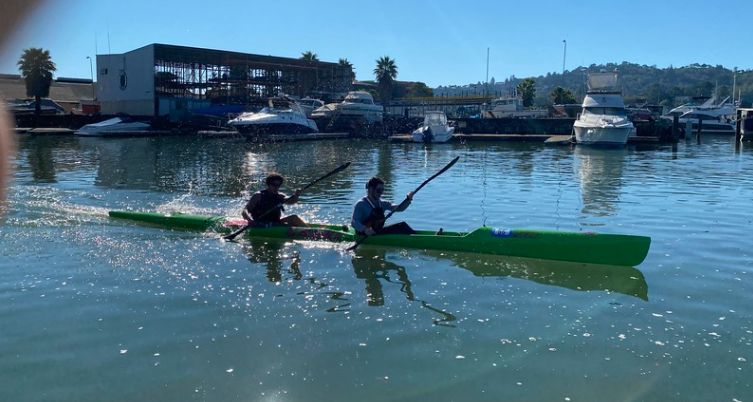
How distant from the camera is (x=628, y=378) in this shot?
655 cm

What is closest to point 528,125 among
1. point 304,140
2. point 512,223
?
point 304,140

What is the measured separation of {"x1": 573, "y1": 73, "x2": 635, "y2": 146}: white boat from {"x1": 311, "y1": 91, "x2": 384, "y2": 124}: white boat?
25850mm

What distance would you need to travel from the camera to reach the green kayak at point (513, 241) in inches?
422

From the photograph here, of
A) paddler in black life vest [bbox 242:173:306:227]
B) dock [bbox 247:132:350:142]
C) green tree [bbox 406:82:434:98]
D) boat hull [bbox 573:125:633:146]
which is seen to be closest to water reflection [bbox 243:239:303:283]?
paddler in black life vest [bbox 242:173:306:227]

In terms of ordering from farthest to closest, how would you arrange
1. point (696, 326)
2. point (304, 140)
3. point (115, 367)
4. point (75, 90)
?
point (75, 90) < point (304, 140) < point (696, 326) < point (115, 367)

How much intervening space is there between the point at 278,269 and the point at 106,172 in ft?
65.3

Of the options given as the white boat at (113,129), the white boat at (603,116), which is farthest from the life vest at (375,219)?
the white boat at (113,129)

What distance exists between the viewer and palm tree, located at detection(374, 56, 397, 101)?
295 feet

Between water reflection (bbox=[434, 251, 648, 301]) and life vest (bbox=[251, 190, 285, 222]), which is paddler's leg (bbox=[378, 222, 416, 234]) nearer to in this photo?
water reflection (bbox=[434, 251, 648, 301])

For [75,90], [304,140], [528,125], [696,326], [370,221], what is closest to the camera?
[696,326]

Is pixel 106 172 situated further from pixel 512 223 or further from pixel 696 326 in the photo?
pixel 696 326

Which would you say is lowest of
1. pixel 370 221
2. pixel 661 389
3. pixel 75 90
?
pixel 661 389

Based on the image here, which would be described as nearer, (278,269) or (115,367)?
(115,367)

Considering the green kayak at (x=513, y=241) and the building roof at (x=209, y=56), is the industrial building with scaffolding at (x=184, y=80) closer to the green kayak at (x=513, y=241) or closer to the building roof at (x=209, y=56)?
the building roof at (x=209, y=56)
